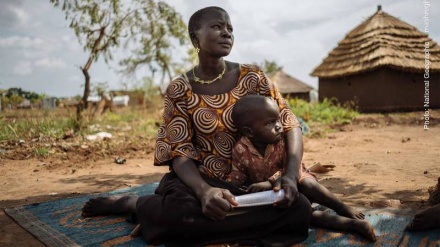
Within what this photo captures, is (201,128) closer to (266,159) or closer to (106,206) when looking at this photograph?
(266,159)

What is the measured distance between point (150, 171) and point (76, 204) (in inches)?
74.4

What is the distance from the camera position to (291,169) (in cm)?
224

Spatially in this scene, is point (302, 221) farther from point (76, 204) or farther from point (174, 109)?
point (76, 204)

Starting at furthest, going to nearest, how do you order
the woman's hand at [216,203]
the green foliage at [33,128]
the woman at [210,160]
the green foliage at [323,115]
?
1. the green foliage at [323,115]
2. the green foliage at [33,128]
3. the woman at [210,160]
4. the woman's hand at [216,203]

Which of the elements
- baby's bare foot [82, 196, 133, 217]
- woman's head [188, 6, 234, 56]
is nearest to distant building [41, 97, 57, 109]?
baby's bare foot [82, 196, 133, 217]

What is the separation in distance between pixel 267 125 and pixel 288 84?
18.6 meters

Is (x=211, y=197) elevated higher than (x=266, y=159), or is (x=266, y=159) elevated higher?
(x=266, y=159)

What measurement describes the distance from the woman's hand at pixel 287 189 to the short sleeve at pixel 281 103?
1.41 feet

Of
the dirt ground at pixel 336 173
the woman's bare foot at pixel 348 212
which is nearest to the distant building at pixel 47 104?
the dirt ground at pixel 336 173

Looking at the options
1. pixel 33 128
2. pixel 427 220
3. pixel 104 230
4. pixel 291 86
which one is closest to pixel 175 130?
pixel 104 230

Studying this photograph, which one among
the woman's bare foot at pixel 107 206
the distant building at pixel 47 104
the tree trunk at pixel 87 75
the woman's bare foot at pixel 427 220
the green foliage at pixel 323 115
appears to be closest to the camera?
the woman's bare foot at pixel 427 220

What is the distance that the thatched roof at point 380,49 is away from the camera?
11641 millimetres

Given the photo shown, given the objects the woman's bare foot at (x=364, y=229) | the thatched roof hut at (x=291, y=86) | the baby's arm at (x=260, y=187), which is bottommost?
the woman's bare foot at (x=364, y=229)

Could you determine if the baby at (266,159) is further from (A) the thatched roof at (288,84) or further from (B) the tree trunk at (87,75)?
(A) the thatched roof at (288,84)
